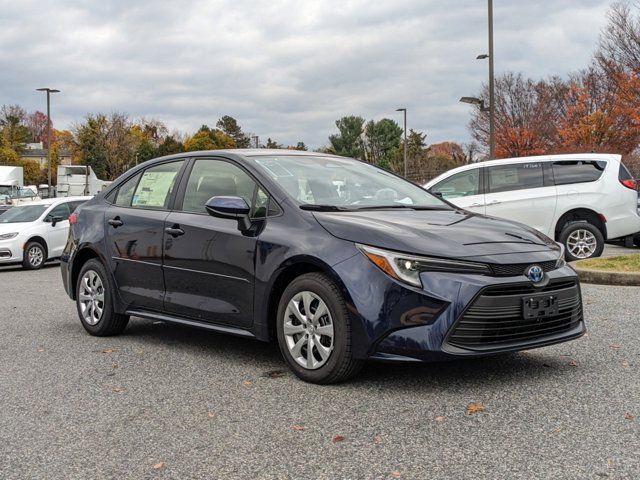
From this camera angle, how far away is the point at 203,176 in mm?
6113

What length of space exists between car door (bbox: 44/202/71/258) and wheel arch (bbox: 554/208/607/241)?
10.9m

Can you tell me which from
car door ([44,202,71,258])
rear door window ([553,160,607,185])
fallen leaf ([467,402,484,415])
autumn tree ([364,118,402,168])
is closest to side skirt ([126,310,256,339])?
fallen leaf ([467,402,484,415])

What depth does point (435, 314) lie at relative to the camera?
4438 mm

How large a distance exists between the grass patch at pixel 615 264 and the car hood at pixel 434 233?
18.0 ft

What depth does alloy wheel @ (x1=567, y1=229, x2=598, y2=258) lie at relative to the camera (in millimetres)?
12445

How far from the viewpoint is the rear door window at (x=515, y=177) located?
42.5 feet

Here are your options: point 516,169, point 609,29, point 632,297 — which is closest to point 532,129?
point 609,29

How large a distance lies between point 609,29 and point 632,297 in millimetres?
23003

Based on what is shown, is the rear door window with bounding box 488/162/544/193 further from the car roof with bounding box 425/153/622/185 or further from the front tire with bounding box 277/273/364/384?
the front tire with bounding box 277/273/364/384

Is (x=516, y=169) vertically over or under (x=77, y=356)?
over

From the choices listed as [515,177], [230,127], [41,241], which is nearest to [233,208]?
[515,177]

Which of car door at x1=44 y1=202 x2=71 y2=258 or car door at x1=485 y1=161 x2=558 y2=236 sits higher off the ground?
car door at x1=485 y1=161 x2=558 y2=236

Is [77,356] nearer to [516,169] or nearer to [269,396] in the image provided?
[269,396]

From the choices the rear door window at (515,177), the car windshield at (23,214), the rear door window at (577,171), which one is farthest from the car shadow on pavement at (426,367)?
the car windshield at (23,214)
